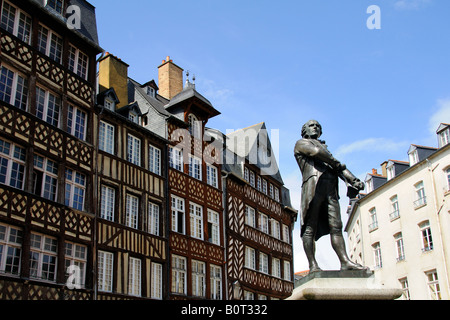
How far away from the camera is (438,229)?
30.9m

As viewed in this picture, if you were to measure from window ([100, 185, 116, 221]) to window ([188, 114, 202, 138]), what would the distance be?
7156mm

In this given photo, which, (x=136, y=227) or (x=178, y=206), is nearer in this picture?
(x=136, y=227)

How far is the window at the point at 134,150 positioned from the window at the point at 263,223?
37.8ft

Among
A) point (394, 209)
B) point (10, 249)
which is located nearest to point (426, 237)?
point (394, 209)

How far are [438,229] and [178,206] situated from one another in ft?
49.6

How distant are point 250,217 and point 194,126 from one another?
271 inches

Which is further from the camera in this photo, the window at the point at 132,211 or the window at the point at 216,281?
the window at the point at 216,281

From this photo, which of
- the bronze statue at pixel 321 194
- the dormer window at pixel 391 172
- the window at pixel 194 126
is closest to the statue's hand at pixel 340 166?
the bronze statue at pixel 321 194

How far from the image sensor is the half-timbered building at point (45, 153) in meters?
16.8

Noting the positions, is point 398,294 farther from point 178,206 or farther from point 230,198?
point 230,198

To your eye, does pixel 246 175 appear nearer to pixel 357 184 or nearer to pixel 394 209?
pixel 394 209

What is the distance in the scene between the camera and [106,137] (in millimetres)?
22078

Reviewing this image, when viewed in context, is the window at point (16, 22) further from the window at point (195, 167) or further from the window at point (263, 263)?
the window at point (263, 263)
